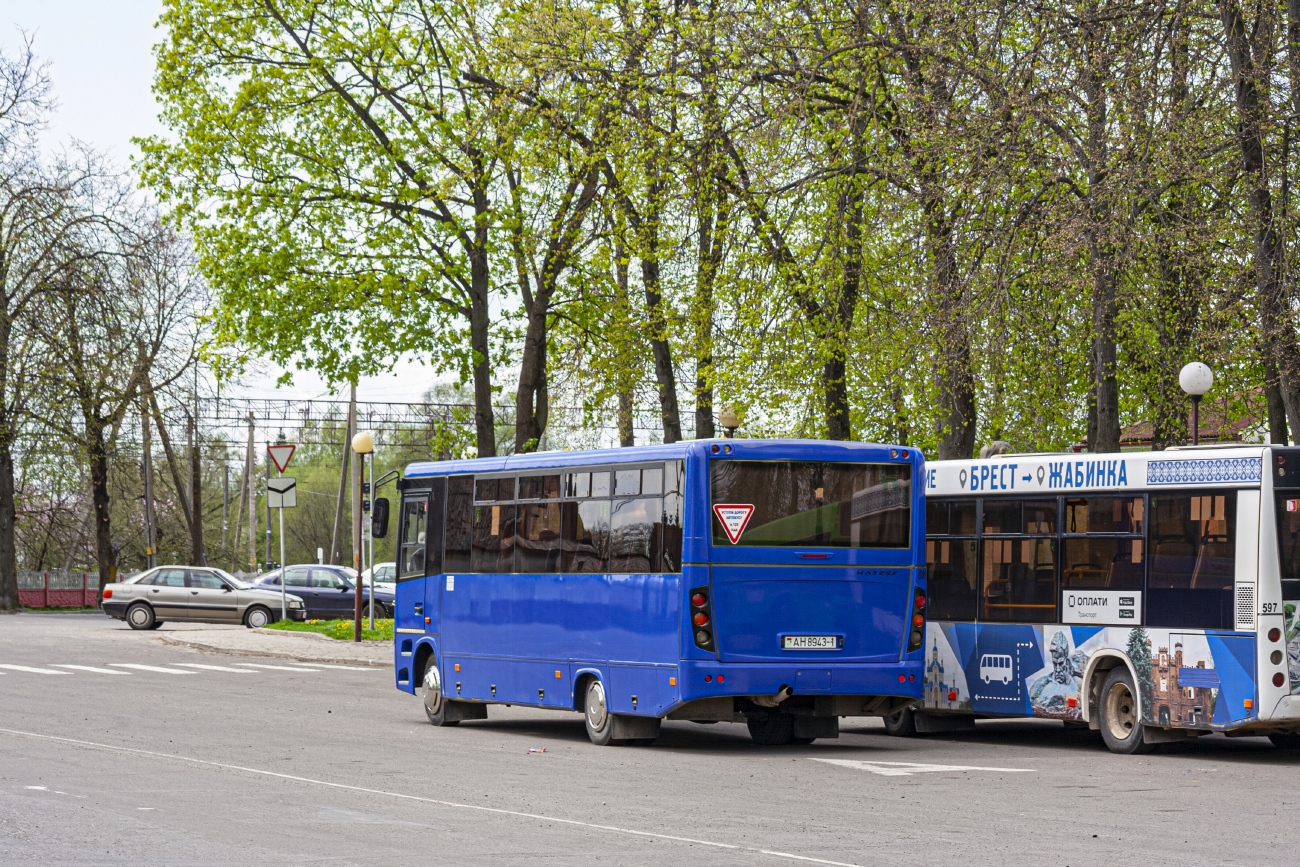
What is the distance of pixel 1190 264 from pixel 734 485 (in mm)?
6978

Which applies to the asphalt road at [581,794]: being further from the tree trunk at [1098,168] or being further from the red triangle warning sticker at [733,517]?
the tree trunk at [1098,168]

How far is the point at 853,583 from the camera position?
16188 mm

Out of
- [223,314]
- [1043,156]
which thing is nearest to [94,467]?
[223,314]

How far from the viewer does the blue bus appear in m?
15.7

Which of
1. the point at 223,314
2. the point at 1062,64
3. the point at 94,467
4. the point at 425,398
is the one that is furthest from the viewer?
the point at 425,398

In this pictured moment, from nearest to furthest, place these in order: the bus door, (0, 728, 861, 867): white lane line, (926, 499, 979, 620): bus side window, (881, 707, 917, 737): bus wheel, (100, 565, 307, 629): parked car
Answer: (0, 728, 861, 867): white lane line → (926, 499, 979, 620): bus side window → (881, 707, 917, 737): bus wheel → the bus door → (100, 565, 307, 629): parked car

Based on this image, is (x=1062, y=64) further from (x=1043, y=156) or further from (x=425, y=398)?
(x=425, y=398)

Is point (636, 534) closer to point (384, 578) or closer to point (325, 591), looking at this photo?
point (325, 591)

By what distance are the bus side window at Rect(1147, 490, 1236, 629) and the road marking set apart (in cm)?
206

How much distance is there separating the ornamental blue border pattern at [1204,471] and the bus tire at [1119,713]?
1.74 metres

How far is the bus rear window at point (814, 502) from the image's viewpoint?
→ 1585 cm

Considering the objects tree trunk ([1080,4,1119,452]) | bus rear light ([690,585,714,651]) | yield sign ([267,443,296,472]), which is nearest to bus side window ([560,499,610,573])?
bus rear light ([690,585,714,651])

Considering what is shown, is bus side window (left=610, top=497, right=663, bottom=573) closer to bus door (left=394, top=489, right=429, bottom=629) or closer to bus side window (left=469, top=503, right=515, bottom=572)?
bus side window (left=469, top=503, right=515, bottom=572)

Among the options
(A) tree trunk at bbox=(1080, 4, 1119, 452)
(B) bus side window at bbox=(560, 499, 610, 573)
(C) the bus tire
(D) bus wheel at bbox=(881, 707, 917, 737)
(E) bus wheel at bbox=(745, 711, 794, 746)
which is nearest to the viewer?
(C) the bus tire
